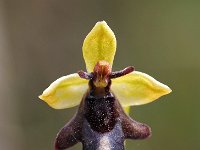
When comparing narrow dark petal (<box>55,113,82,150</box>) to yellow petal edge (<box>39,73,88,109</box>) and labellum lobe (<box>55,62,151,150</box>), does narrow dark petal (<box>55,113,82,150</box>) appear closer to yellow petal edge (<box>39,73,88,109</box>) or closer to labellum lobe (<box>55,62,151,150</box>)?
labellum lobe (<box>55,62,151,150</box>)

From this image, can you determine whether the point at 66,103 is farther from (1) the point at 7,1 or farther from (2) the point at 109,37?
(1) the point at 7,1

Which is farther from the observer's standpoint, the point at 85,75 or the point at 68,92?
the point at 68,92

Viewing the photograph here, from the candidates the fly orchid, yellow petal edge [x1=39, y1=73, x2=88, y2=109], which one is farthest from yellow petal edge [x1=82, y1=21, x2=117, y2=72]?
yellow petal edge [x1=39, y1=73, x2=88, y2=109]

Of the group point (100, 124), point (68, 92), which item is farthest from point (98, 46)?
point (100, 124)

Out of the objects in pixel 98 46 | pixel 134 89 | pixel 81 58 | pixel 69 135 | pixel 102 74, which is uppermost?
pixel 98 46

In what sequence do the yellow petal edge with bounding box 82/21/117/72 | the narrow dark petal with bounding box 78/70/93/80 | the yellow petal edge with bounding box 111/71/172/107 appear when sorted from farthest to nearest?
the yellow petal edge with bounding box 111/71/172/107, the yellow petal edge with bounding box 82/21/117/72, the narrow dark petal with bounding box 78/70/93/80

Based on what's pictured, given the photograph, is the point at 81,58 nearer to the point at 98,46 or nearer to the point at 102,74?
the point at 98,46

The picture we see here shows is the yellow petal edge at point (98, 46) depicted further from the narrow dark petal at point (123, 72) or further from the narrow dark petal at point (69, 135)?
the narrow dark petal at point (69, 135)
